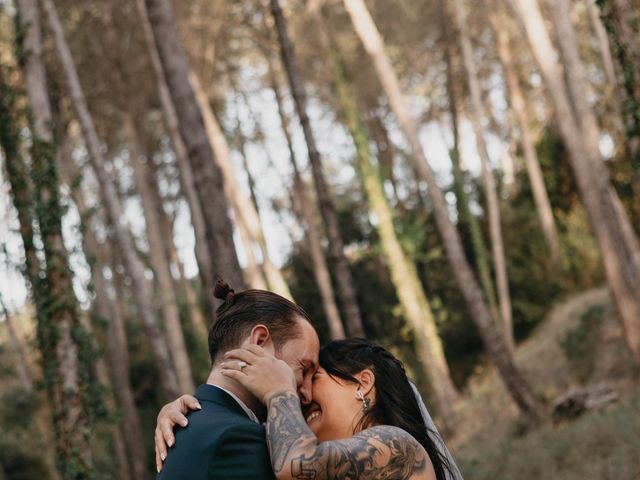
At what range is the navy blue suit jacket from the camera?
2.72 m

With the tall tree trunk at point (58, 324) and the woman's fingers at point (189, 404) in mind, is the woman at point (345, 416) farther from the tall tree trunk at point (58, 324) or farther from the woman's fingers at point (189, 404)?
the tall tree trunk at point (58, 324)

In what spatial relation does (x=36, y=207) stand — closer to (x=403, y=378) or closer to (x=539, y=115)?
(x=403, y=378)

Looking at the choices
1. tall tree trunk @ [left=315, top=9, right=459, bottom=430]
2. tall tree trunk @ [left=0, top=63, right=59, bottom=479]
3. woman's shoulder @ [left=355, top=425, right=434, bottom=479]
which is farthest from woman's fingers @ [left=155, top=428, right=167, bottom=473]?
tall tree trunk @ [left=315, top=9, right=459, bottom=430]

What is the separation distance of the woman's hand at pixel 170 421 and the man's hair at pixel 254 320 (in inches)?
8.4

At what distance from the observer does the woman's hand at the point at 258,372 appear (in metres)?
2.99

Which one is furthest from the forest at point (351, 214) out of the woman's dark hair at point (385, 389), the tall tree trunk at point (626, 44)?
the woman's dark hair at point (385, 389)

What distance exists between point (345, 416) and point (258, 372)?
2.01 feet

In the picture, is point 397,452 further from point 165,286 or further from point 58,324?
point 165,286

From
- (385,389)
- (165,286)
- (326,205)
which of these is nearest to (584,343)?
(326,205)

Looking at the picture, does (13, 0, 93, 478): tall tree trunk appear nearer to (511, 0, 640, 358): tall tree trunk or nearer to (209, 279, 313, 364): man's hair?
(511, 0, 640, 358): tall tree trunk

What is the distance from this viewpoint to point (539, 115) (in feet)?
119

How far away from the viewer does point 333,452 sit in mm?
2855

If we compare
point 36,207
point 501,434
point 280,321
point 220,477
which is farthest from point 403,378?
point 501,434

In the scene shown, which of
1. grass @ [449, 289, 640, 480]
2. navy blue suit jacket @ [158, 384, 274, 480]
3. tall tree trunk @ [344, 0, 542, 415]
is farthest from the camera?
tall tree trunk @ [344, 0, 542, 415]
